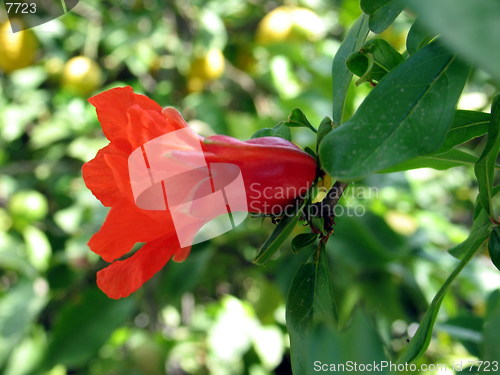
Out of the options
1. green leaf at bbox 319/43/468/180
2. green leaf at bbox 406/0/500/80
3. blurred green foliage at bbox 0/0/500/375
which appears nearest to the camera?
green leaf at bbox 406/0/500/80

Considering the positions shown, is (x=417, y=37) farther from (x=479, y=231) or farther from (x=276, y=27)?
(x=276, y=27)

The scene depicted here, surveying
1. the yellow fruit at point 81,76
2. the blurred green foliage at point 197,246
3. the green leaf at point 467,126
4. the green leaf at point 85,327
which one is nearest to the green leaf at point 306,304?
the green leaf at point 467,126

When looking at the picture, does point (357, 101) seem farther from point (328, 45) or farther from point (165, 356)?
point (165, 356)

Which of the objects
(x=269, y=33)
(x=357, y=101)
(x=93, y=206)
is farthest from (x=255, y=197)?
(x=269, y=33)

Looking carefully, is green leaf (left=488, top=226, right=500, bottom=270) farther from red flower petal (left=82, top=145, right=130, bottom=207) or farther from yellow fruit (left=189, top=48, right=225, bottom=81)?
yellow fruit (left=189, top=48, right=225, bottom=81)

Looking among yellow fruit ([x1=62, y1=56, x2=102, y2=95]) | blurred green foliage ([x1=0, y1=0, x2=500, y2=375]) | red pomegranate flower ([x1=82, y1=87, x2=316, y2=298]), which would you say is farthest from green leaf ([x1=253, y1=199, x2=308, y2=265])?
yellow fruit ([x1=62, y1=56, x2=102, y2=95])

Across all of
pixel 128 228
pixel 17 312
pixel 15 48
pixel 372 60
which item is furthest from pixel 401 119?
pixel 15 48
